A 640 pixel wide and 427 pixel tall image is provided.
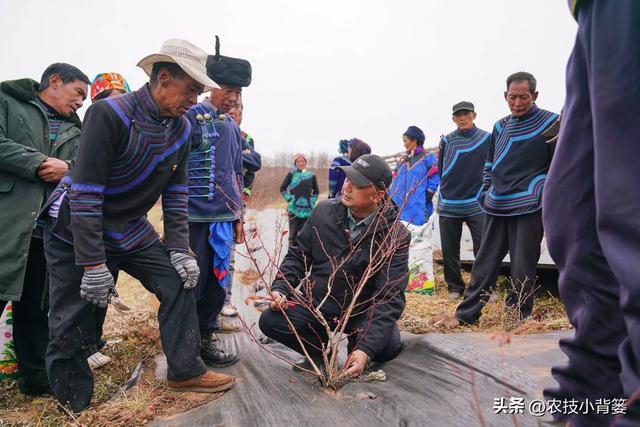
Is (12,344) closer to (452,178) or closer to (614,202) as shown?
(614,202)

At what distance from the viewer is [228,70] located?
9.77 ft

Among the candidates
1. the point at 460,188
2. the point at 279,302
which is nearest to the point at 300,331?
the point at 279,302

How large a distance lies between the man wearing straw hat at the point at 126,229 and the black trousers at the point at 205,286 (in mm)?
433

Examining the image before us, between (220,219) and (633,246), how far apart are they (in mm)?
2545

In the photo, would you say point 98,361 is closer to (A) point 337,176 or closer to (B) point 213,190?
(B) point 213,190

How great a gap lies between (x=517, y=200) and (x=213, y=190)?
94.8 inches

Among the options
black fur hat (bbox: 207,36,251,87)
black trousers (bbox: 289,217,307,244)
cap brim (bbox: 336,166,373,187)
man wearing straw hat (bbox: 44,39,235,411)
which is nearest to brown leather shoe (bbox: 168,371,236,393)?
man wearing straw hat (bbox: 44,39,235,411)

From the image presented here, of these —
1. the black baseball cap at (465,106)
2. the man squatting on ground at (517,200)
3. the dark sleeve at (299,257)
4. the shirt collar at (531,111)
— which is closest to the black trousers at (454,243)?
the man squatting on ground at (517,200)

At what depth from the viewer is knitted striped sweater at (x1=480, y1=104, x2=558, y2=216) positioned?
3.36 m

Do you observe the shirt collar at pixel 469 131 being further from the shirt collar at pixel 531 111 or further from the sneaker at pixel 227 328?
the sneaker at pixel 227 328

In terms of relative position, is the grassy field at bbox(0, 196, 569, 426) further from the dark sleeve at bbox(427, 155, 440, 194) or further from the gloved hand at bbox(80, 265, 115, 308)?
the dark sleeve at bbox(427, 155, 440, 194)

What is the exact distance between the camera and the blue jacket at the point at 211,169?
9.80ft

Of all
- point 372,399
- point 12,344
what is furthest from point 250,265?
point 372,399

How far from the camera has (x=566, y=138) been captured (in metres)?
1.15
